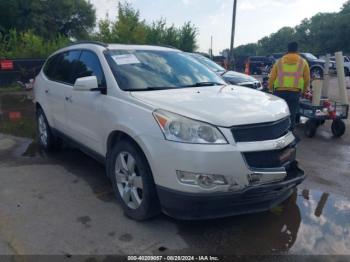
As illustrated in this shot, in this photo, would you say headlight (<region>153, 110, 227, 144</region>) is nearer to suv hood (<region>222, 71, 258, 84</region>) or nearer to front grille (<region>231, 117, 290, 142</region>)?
front grille (<region>231, 117, 290, 142</region>)

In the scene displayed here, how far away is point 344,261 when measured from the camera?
304cm

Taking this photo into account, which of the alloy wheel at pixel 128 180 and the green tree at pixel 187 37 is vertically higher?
the green tree at pixel 187 37

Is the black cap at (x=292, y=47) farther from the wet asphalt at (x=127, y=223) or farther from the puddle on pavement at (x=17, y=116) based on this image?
the puddle on pavement at (x=17, y=116)

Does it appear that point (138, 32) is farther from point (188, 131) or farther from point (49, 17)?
point (49, 17)

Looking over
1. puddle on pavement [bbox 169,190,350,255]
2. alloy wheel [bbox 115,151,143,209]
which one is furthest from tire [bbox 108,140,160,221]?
puddle on pavement [bbox 169,190,350,255]

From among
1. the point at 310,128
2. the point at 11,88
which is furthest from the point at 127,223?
the point at 11,88

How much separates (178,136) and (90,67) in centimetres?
197

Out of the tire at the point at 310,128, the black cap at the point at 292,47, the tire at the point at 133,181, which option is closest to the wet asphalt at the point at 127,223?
the tire at the point at 133,181

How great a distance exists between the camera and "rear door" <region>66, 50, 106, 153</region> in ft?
13.5

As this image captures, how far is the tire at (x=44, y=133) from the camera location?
5.94 meters

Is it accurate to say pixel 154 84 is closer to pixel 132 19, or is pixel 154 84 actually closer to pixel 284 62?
pixel 284 62

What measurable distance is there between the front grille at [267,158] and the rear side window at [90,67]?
6.22 ft

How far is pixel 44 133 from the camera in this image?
616 centimetres

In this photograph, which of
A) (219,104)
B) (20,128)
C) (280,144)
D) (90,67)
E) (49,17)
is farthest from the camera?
(49,17)
